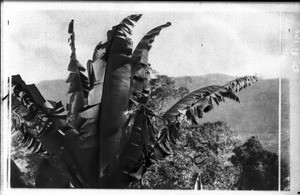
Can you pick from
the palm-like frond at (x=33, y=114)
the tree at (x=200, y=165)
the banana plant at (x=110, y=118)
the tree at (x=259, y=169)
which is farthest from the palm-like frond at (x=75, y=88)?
the tree at (x=259, y=169)

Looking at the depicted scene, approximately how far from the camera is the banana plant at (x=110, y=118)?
6441 mm

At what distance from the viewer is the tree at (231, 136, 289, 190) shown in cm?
650

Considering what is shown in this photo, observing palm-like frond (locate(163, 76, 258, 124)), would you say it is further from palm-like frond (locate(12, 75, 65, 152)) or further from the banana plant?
palm-like frond (locate(12, 75, 65, 152))

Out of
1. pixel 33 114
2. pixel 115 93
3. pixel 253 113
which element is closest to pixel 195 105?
pixel 253 113

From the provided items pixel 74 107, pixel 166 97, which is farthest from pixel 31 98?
pixel 166 97

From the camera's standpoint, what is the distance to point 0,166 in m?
6.60

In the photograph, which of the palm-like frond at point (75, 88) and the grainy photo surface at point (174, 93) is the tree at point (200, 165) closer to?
the grainy photo surface at point (174, 93)

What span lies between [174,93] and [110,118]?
680 mm

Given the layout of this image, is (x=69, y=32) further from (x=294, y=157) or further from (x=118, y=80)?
(x=294, y=157)

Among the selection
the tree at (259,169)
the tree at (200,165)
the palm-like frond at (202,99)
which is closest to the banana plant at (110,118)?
the palm-like frond at (202,99)

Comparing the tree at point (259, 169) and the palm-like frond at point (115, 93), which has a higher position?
the palm-like frond at point (115, 93)

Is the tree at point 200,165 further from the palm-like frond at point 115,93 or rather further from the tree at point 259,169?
the palm-like frond at point 115,93

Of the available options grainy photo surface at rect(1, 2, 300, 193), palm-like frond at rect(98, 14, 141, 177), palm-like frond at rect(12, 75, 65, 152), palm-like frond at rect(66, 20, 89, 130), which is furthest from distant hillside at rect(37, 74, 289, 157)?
palm-like frond at rect(12, 75, 65, 152)

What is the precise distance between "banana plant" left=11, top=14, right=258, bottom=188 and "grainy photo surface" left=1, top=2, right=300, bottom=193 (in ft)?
0.03
